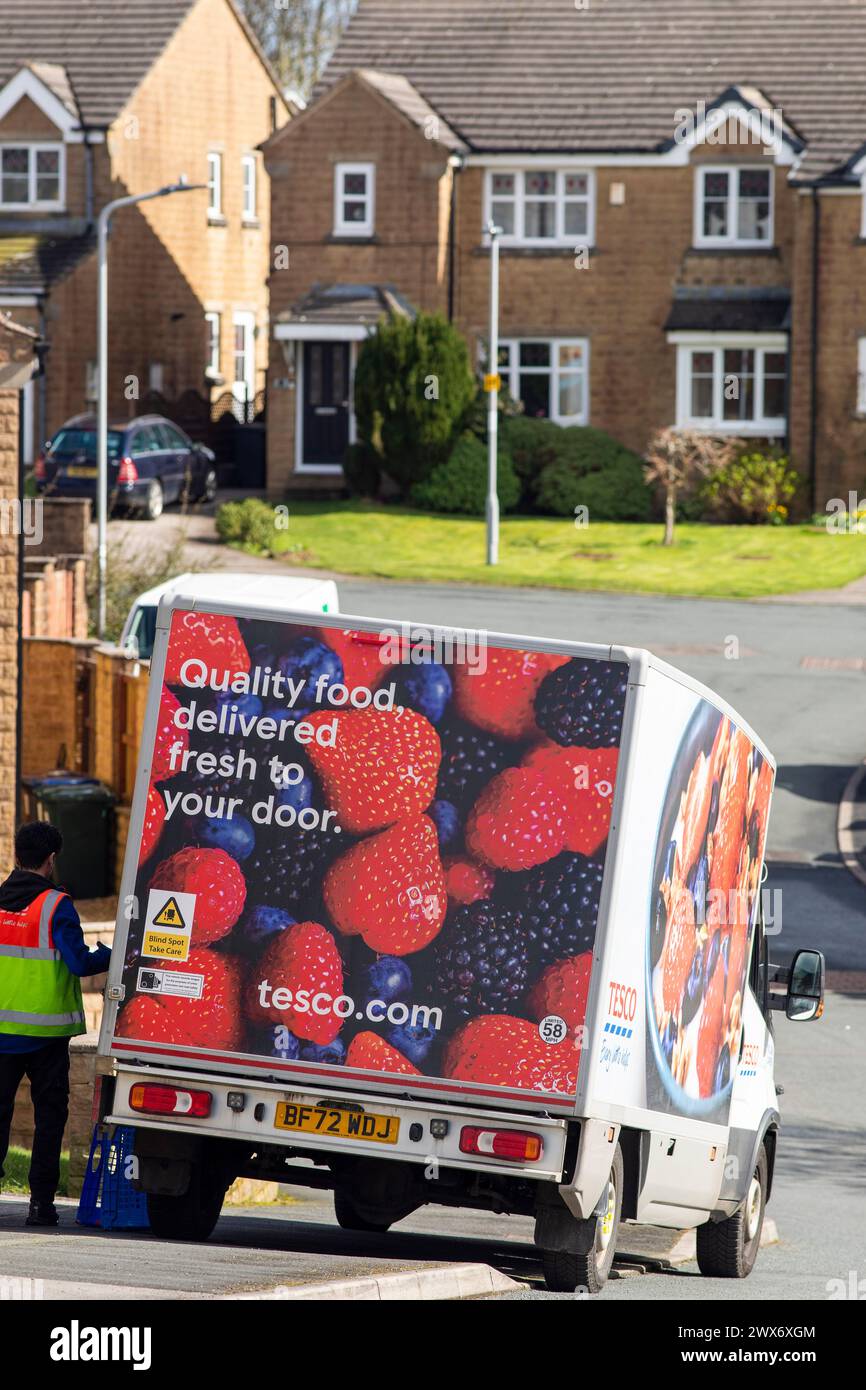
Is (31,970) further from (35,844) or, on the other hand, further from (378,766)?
(378,766)

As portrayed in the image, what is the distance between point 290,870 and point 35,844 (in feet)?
4.70

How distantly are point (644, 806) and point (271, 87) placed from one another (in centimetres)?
4723

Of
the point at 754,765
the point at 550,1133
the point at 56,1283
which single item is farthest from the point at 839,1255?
the point at 56,1283

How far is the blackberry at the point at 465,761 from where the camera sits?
848cm

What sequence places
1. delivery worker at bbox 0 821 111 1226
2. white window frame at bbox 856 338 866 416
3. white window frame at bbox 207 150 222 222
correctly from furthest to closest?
white window frame at bbox 207 150 222 222
white window frame at bbox 856 338 866 416
delivery worker at bbox 0 821 111 1226

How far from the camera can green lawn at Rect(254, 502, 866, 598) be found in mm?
36188

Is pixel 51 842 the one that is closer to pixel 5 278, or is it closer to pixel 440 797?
pixel 440 797

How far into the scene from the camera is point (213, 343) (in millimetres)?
50938

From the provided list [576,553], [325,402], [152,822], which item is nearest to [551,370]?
[325,402]

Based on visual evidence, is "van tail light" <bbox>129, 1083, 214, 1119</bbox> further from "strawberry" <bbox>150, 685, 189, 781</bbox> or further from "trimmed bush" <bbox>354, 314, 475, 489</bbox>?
"trimmed bush" <bbox>354, 314, 475, 489</bbox>

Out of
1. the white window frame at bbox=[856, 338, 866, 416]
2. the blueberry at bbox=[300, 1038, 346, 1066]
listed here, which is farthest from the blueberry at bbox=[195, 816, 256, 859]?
the white window frame at bbox=[856, 338, 866, 416]

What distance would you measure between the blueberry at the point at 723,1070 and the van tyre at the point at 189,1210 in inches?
89.1

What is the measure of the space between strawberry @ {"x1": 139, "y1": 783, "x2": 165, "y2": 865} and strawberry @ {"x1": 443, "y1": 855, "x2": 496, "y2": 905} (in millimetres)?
1189

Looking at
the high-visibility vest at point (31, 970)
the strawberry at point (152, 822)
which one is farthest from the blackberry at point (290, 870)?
the high-visibility vest at point (31, 970)
